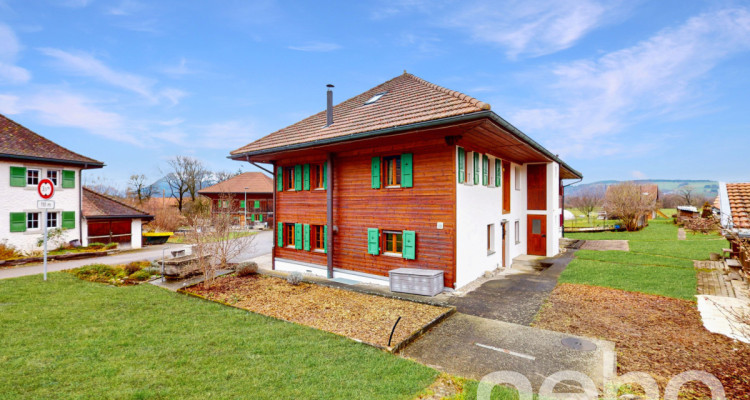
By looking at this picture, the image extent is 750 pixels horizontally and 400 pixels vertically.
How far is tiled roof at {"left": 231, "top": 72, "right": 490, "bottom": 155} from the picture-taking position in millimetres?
8995

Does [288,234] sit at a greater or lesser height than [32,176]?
lesser

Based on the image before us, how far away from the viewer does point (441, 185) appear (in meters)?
9.95

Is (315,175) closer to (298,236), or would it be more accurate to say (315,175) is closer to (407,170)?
(298,236)

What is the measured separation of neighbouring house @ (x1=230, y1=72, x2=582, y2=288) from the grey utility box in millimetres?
420

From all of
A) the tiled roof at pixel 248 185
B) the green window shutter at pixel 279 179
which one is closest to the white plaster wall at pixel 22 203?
the green window shutter at pixel 279 179

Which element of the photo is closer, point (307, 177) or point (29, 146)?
point (307, 177)

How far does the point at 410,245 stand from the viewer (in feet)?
34.4

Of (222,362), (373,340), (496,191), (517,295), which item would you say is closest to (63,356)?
(222,362)

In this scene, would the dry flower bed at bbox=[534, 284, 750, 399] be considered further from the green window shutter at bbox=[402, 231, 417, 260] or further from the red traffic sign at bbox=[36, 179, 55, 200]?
the red traffic sign at bbox=[36, 179, 55, 200]

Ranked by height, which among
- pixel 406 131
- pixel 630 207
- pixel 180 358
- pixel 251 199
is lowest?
pixel 180 358

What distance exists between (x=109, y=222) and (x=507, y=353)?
2563 centimetres

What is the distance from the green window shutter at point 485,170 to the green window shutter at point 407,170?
322 cm

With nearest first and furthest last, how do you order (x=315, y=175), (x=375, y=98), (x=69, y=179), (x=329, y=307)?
(x=329, y=307), (x=375, y=98), (x=315, y=175), (x=69, y=179)

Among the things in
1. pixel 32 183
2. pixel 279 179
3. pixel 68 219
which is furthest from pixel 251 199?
pixel 279 179
